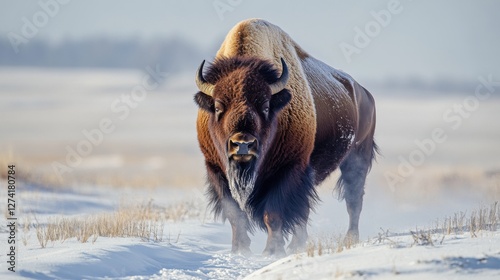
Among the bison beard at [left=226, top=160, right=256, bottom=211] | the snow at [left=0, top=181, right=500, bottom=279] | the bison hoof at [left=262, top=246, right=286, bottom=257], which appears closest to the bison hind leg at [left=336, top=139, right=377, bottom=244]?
the snow at [left=0, top=181, right=500, bottom=279]

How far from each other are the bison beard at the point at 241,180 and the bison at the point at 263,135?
1cm

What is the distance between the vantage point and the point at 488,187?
21484mm

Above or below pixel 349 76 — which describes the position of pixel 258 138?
below

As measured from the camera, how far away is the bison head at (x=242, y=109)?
8.94 meters

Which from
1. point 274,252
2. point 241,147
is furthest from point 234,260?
point 241,147

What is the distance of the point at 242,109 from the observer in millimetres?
9156

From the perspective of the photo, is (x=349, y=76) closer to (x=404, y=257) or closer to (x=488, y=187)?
(x=404, y=257)

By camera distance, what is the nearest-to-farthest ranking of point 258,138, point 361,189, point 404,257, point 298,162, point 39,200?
point 404,257 → point 258,138 → point 298,162 → point 361,189 → point 39,200

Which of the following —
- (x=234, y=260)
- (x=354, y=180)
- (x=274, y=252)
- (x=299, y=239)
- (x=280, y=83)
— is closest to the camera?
(x=234, y=260)

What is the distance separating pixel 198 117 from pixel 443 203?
37.9 feet

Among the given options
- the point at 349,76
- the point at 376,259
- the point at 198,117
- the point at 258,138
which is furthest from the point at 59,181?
the point at 376,259

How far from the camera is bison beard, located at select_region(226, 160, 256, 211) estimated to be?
934 cm

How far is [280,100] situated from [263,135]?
0.58m

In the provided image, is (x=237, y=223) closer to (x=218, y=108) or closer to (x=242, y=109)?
(x=218, y=108)
